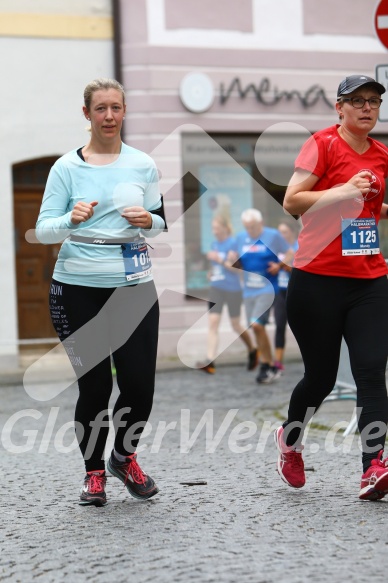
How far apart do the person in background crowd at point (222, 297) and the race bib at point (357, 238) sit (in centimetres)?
802

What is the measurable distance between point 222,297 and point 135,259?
28.0ft

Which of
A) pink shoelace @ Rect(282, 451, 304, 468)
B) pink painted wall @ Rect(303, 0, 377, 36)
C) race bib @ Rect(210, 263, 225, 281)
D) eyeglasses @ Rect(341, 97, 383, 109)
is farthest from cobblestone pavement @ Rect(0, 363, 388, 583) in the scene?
pink painted wall @ Rect(303, 0, 377, 36)

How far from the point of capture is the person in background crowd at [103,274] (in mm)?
5070

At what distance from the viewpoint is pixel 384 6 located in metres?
8.08

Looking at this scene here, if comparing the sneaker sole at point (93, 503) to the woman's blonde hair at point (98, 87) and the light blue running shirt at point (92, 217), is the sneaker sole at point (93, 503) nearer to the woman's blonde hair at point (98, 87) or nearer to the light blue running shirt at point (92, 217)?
the light blue running shirt at point (92, 217)

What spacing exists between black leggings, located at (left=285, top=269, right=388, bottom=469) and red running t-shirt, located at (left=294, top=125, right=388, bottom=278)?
60mm

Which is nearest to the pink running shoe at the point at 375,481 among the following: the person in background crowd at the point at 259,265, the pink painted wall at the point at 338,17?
the person in background crowd at the point at 259,265

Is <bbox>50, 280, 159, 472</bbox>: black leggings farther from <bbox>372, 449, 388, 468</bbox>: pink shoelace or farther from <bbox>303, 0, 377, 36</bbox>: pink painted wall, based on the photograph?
<bbox>303, 0, 377, 36</bbox>: pink painted wall

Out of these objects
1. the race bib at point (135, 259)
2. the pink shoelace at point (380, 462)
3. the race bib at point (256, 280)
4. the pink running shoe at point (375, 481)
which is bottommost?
the race bib at point (256, 280)

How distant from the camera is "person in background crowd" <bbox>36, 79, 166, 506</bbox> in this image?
5.07 m

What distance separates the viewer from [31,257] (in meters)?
16.1

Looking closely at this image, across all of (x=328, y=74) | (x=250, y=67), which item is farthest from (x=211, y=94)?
(x=328, y=74)

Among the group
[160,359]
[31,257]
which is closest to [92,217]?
[160,359]

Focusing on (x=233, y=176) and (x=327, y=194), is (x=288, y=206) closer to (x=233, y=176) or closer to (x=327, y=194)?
(x=327, y=194)
